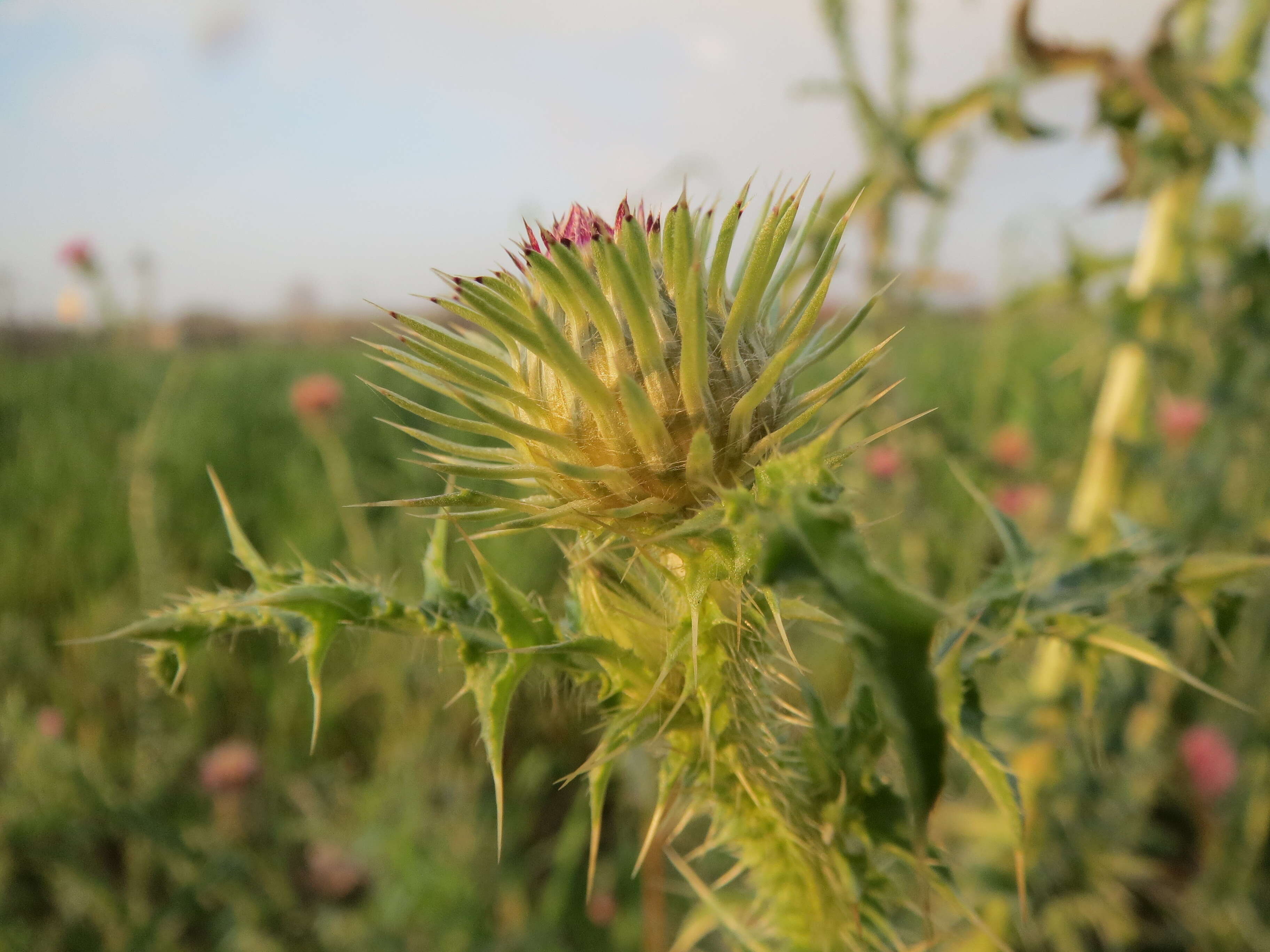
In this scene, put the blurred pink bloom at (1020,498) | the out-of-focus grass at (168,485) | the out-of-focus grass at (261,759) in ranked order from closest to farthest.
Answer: the out-of-focus grass at (261,759) → the blurred pink bloom at (1020,498) → the out-of-focus grass at (168,485)

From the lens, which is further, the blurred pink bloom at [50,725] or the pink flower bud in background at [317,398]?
the pink flower bud in background at [317,398]

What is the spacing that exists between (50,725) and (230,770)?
50 centimetres

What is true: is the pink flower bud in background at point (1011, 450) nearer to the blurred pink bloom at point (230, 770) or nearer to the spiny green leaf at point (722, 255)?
the spiny green leaf at point (722, 255)

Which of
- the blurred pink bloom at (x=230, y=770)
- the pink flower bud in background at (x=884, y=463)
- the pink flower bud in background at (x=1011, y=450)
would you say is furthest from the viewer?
the pink flower bud in background at (x=1011, y=450)

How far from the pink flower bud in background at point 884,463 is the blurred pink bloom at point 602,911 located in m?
1.59

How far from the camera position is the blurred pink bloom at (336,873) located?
2.35 m

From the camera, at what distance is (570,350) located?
642 millimetres

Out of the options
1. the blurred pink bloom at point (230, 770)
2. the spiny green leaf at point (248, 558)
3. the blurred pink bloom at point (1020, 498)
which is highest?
the spiny green leaf at point (248, 558)

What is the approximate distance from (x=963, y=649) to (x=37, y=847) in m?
2.57

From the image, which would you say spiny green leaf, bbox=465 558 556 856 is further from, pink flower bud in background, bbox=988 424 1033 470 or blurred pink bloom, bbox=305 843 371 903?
pink flower bud in background, bbox=988 424 1033 470

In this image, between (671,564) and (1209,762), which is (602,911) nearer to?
(1209,762)

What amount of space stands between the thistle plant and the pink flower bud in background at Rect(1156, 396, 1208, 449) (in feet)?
7.36

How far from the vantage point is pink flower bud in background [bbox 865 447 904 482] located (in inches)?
110

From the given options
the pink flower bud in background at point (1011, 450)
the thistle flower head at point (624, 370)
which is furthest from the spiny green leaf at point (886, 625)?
the pink flower bud in background at point (1011, 450)
